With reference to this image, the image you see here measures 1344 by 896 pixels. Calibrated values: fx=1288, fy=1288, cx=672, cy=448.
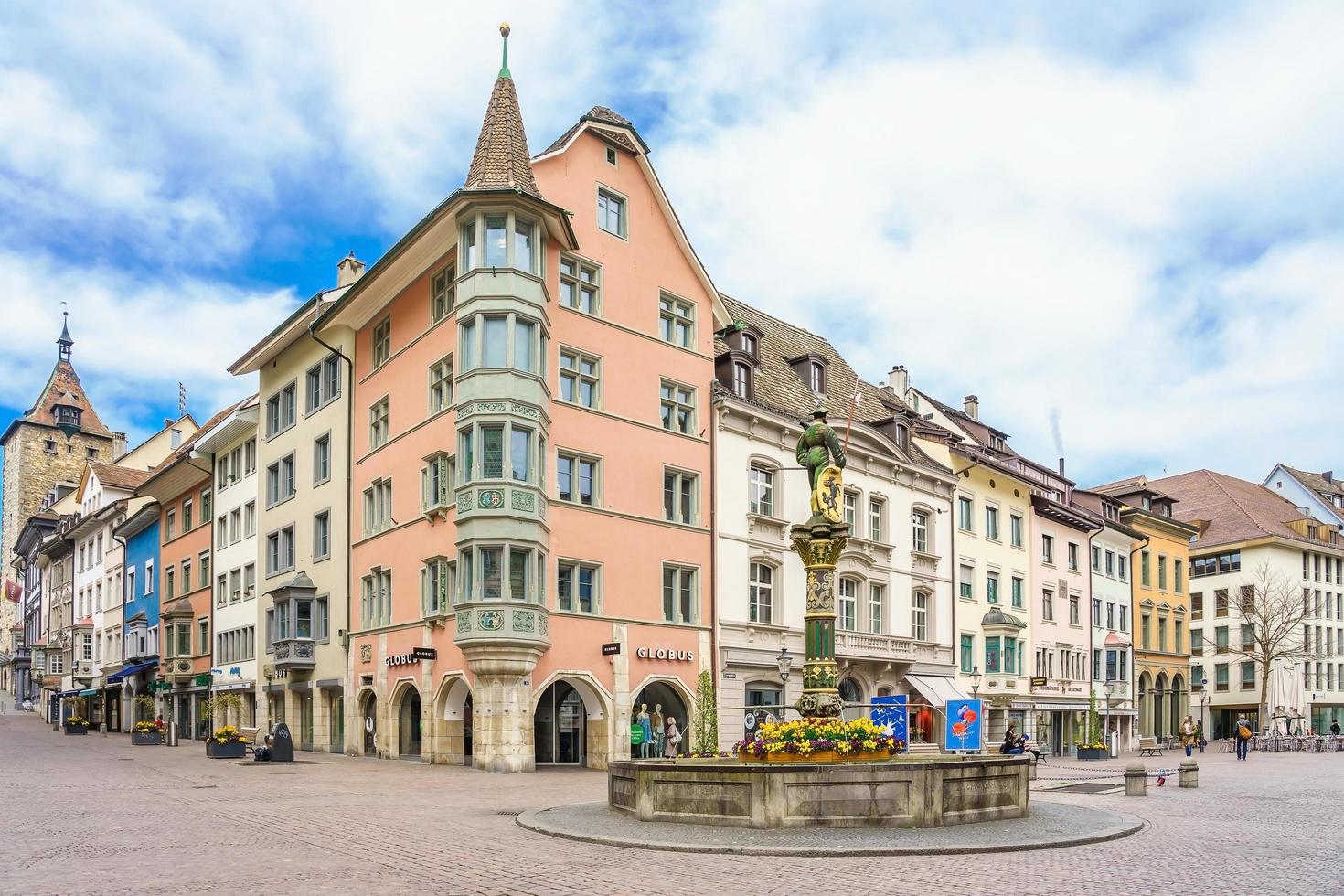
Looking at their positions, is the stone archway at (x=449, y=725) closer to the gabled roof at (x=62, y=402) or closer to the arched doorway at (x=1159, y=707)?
the arched doorway at (x=1159, y=707)

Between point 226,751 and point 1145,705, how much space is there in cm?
4686

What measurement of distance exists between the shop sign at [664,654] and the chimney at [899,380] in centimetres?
2785

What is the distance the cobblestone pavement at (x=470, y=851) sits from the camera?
12656 millimetres

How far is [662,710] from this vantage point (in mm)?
38062

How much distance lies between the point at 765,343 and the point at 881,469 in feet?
20.0

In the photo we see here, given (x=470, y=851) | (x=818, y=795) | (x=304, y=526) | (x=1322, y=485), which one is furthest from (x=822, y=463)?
(x=1322, y=485)

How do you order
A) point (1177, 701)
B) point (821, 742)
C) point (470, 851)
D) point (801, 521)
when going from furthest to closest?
point (1177, 701) < point (801, 521) < point (821, 742) < point (470, 851)

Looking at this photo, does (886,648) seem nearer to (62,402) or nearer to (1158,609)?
(1158,609)

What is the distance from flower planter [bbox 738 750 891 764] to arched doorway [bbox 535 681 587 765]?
58.9ft

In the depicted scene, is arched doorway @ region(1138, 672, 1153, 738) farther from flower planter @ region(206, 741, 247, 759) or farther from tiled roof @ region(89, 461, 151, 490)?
tiled roof @ region(89, 461, 151, 490)

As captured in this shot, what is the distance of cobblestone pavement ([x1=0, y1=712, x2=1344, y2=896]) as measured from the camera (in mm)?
12656

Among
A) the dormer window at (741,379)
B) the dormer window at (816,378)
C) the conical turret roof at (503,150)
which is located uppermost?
the conical turret roof at (503,150)

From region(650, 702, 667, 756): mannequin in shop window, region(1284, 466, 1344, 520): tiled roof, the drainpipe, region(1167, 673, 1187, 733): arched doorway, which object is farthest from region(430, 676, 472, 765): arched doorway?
region(1284, 466, 1344, 520): tiled roof

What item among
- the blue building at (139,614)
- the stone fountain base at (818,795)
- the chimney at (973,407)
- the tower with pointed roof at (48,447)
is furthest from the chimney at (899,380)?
the tower with pointed roof at (48,447)
